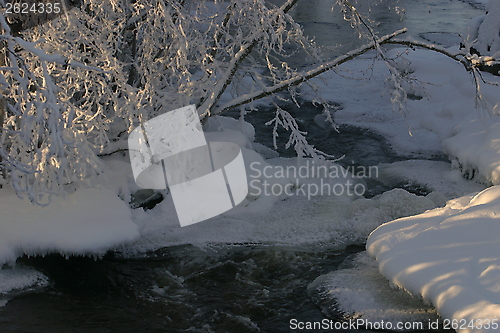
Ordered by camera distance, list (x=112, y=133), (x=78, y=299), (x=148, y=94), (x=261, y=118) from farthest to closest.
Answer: (x=261, y=118) → (x=112, y=133) → (x=148, y=94) → (x=78, y=299)

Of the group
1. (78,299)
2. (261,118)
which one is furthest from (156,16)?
(261,118)

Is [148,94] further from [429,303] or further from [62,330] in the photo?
[429,303]

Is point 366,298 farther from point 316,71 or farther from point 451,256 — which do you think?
point 316,71

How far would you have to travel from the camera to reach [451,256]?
4.77m

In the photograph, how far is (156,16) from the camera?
233 inches

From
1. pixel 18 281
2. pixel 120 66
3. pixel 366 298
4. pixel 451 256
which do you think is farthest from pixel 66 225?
pixel 451 256

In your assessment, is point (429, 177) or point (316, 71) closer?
point (316, 71)

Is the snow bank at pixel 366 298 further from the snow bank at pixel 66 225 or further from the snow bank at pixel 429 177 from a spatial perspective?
the snow bank at pixel 66 225

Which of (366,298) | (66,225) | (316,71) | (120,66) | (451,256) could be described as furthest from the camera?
(316,71)

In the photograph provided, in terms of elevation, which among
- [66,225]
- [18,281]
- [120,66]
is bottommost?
[18,281]

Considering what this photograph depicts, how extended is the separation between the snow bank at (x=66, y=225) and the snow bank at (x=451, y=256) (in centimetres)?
281

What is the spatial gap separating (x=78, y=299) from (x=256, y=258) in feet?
6.14

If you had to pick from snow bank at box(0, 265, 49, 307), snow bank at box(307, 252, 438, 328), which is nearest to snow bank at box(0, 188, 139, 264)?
snow bank at box(0, 265, 49, 307)

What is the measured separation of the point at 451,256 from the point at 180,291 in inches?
102
